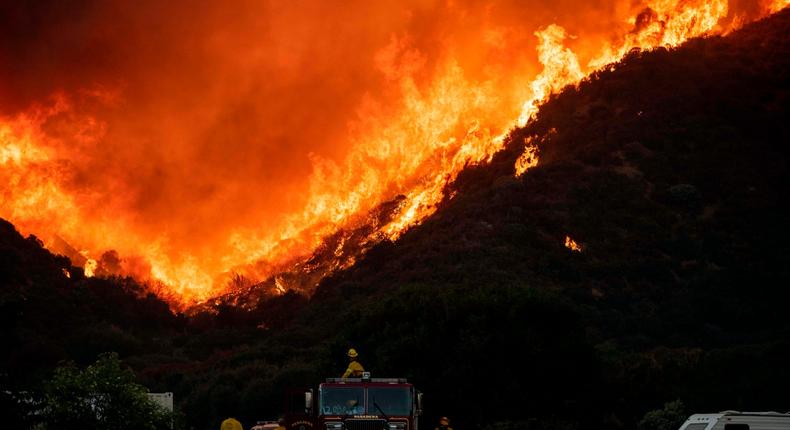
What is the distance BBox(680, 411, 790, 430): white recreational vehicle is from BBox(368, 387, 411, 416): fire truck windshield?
320 inches

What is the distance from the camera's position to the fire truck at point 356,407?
1594 inches

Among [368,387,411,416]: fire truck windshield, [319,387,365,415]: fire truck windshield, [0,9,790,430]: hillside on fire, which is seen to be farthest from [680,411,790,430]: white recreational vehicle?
[0,9,790,430]: hillside on fire

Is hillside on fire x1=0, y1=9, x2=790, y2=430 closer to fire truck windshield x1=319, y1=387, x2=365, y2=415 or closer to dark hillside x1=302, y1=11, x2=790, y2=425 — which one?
dark hillside x1=302, y1=11, x2=790, y2=425

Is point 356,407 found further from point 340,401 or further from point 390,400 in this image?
point 390,400

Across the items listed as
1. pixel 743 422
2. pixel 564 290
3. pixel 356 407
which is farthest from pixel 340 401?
pixel 564 290

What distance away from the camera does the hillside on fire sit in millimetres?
67750

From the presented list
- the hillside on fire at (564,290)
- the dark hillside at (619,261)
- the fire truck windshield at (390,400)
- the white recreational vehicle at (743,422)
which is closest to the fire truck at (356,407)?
the fire truck windshield at (390,400)

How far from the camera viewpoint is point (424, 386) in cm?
6462

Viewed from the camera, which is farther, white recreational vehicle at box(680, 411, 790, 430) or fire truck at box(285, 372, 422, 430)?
fire truck at box(285, 372, 422, 430)

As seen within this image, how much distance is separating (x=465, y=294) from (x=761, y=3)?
82373 millimetres

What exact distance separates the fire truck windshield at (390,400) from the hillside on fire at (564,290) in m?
22.4

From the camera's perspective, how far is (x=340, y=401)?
134ft

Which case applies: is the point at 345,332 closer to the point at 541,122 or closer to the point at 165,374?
the point at 165,374

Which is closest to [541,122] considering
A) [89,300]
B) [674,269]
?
[674,269]
